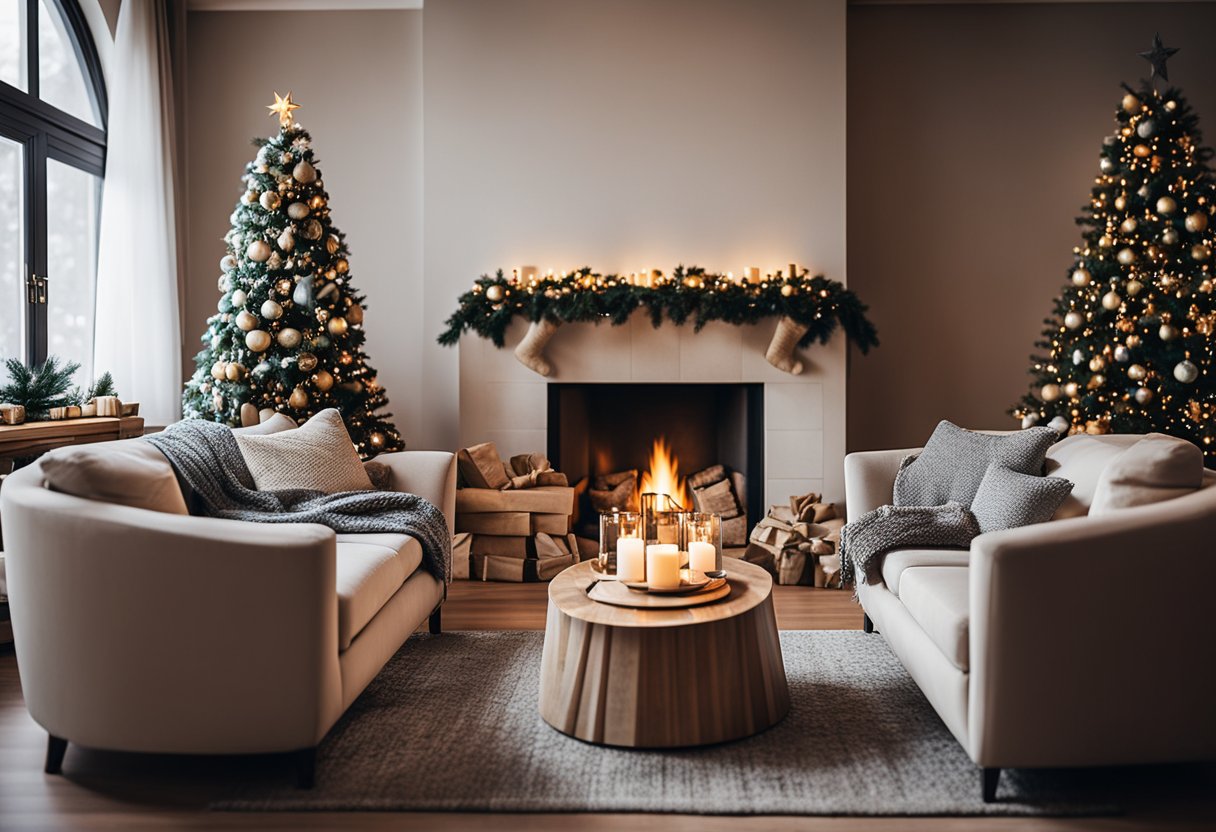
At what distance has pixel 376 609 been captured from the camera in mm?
2654

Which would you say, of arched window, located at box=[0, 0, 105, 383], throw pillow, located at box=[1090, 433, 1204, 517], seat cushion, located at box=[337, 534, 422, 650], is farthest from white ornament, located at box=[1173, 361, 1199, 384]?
arched window, located at box=[0, 0, 105, 383]

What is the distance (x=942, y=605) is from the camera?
2.36 m

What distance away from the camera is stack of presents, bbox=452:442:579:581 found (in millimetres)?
4516

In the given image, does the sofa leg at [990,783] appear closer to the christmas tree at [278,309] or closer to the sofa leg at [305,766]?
the sofa leg at [305,766]

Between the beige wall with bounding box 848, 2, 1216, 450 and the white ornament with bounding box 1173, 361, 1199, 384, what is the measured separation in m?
1.21

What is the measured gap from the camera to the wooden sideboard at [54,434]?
3.63 metres

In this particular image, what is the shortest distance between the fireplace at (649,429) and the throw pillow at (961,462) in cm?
202

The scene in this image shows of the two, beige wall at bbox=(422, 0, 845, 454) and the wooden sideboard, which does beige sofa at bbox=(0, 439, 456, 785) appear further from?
beige wall at bbox=(422, 0, 845, 454)

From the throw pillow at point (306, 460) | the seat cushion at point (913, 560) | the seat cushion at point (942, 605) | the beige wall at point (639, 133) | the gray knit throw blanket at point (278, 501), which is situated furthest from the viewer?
the beige wall at point (639, 133)

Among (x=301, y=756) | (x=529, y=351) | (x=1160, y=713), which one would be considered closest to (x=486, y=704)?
(x=301, y=756)

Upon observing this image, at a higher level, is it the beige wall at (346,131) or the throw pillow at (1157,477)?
the beige wall at (346,131)

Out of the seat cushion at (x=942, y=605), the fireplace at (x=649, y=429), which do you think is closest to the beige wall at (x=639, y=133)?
the fireplace at (x=649, y=429)

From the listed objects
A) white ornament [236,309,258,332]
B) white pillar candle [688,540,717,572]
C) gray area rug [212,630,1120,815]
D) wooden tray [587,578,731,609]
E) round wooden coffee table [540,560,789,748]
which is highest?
white ornament [236,309,258,332]

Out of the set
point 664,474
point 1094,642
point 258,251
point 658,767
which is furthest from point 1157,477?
point 258,251
